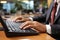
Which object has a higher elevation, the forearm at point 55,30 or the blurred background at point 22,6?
the forearm at point 55,30

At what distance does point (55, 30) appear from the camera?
1.09 metres

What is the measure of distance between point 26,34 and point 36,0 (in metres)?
5.40

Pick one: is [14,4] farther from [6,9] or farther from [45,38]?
[45,38]

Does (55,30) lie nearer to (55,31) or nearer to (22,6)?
(55,31)

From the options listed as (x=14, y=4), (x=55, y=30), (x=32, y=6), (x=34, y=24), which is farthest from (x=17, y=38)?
(x=32, y=6)

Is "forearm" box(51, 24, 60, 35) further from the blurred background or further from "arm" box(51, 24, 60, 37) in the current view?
the blurred background

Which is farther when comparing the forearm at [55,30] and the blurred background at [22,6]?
the blurred background at [22,6]

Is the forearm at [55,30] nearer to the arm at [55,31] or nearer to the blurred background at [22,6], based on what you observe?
the arm at [55,31]

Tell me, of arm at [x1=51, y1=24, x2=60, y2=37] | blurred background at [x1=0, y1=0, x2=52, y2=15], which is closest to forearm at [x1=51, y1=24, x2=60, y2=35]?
arm at [x1=51, y1=24, x2=60, y2=37]

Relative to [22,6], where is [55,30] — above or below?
above

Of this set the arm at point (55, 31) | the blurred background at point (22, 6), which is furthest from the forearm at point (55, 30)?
the blurred background at point (22, 6)

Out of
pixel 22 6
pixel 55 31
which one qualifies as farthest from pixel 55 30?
pixel 22 6

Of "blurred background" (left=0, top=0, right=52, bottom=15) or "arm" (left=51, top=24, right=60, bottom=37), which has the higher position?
"arm" (left=51, top=24, right=60, bottom=37)

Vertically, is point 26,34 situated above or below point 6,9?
above
